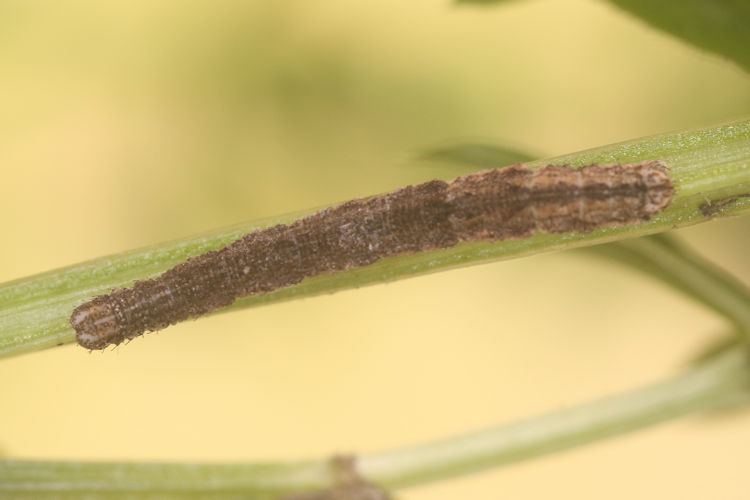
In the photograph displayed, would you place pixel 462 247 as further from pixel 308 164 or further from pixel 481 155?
pixel 308 164

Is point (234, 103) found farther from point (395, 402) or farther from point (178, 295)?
point (178, 295)

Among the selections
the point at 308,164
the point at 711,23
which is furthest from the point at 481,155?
the point at 308,164

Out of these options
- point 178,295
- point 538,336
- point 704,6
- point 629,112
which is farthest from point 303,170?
point 704,6

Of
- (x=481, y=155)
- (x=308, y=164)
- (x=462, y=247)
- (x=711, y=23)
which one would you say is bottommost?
(x=462, y=247)

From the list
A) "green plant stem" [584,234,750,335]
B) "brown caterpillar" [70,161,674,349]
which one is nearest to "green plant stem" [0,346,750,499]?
"green plant stem" [584,234,750,335]

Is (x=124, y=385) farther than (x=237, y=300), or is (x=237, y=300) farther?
(x=124, y=385)

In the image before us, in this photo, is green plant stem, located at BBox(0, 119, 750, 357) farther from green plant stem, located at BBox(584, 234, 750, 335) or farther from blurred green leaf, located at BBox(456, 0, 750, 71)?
green plant stem, located at BBox(584, 234, 750, 335)
